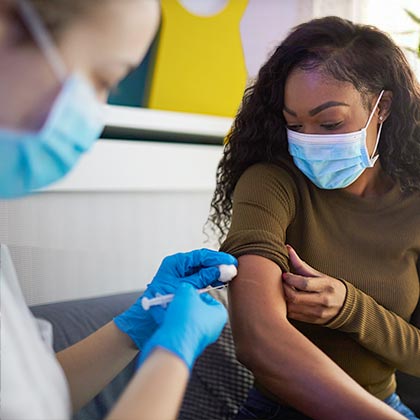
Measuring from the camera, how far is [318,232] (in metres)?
1.37

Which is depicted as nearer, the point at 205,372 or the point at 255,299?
the point at 255,299

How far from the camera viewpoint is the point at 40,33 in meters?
0.70

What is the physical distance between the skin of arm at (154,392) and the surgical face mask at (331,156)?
60 cm

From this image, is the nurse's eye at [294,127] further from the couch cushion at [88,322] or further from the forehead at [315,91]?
the couch cushion at [88,322]

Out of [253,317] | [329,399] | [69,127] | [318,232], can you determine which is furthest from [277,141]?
[69,127]

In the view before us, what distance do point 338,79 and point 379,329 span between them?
0.49m

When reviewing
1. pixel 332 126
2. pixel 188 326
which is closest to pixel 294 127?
pixel 332 126

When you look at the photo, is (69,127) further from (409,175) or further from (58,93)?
(409,175)

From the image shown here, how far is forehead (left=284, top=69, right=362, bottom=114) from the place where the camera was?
1292 millimetres

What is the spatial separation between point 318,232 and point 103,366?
0.51 m

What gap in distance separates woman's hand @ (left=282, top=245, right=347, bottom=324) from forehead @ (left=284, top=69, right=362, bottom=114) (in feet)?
0.92

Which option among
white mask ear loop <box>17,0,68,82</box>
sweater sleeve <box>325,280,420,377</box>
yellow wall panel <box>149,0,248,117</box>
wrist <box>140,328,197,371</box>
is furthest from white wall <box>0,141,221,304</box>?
white mask ear loop <box>17,0,68,82</box>

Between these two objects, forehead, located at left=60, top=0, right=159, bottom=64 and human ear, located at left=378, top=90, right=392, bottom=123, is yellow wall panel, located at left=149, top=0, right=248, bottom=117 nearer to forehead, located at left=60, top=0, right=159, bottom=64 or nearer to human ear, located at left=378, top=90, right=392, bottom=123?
human ear, located at left=378, top=90, right=392, bottom=123

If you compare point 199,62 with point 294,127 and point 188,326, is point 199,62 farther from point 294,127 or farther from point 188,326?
point 188,326
